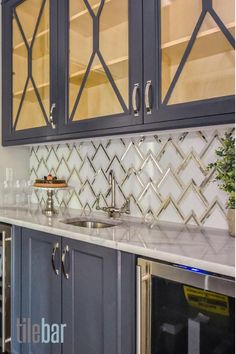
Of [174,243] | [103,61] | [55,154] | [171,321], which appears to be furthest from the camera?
[55,154]

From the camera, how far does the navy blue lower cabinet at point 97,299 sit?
1.14 m

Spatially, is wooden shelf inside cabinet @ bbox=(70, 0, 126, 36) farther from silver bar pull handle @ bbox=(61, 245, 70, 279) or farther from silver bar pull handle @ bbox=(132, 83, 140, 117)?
silver bar pull handle @ bbox=(61, 245, 70, 279)

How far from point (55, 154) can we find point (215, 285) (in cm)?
172

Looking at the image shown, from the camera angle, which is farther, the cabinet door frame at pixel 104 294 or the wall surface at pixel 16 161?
the wall surface at pixel 16 161

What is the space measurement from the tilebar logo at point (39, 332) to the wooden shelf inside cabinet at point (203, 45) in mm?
1368

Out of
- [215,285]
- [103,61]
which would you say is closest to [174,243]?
[215,285]

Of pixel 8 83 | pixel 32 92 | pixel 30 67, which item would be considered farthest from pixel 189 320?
pixel 8 83

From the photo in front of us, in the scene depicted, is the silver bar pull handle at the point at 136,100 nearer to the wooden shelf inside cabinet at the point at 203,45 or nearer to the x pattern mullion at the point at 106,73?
the x pattern mullion at the point at 106,73

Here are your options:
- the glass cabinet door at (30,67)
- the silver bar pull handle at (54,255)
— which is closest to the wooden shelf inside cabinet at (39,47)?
the glass cabinet door at (30,67)

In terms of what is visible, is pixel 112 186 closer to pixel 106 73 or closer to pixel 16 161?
pixel 106 73

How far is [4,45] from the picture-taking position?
→ 2.27 m

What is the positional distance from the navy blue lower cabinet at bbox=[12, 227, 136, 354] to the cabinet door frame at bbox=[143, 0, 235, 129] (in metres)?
0.61

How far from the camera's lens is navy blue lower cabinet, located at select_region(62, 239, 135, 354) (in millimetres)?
1140

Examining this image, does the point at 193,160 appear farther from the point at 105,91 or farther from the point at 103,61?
the point at 103,61
